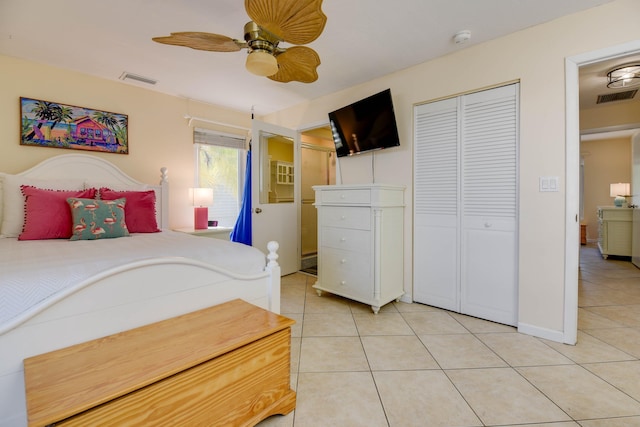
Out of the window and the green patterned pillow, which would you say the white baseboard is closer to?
the green patterned pillow

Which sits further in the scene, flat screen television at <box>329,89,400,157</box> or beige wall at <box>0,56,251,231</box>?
flat screen television at <box>329,89,400,157</box>

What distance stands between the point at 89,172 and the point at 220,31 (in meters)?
1.98

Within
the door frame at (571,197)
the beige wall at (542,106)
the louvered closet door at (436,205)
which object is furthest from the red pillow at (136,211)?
the door frame at (571,197)

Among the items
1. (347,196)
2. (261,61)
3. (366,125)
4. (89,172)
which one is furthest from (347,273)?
(89,172)

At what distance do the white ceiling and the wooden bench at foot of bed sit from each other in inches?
80.4

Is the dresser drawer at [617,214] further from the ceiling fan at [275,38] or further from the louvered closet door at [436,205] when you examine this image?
the ceiling fan at [275,38]

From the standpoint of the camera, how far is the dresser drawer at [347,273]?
260 cm

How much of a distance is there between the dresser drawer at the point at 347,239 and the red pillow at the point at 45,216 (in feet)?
6.97

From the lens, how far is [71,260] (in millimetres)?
1340

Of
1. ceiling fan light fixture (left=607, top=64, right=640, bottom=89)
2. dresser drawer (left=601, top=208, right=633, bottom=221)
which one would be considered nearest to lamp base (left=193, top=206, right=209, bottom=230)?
ceiling fan light fixture (left=607, top=64, right=640, bottom=89)

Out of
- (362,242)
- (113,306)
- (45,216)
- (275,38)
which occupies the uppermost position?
(275,38)

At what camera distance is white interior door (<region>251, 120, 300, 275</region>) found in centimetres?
340

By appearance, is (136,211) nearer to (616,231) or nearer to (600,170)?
(616,231)

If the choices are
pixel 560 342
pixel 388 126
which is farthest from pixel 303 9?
pixel 560 342
